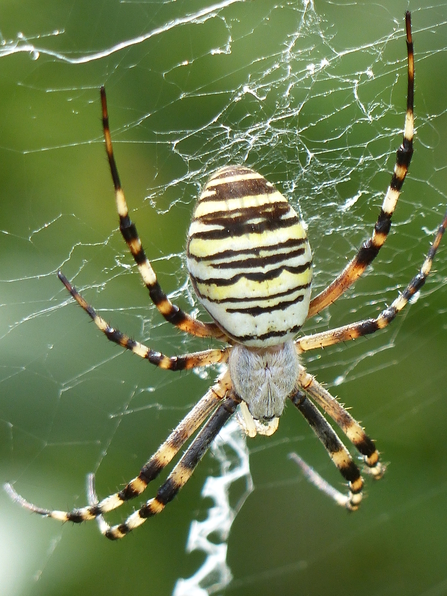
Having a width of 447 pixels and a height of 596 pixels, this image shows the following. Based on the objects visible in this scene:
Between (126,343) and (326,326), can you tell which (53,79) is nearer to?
(126,343)

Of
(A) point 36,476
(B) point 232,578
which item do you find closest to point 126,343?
(A) point 36,476

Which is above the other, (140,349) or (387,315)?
(140,349)

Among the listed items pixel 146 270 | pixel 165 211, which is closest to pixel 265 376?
pixel 146 270

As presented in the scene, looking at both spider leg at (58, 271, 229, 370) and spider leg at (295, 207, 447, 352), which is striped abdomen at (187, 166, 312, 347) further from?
spider leg at (295, 207, 447, 352)

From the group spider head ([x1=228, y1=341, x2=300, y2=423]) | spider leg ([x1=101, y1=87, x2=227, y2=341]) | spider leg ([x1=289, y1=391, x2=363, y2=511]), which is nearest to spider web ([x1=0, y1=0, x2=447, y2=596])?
spider leg ([x1=289, y1=391, x2=363, y2=511])

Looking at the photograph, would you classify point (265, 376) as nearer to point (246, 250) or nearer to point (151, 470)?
point (151, 470)

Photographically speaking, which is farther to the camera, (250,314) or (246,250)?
(250,314)
